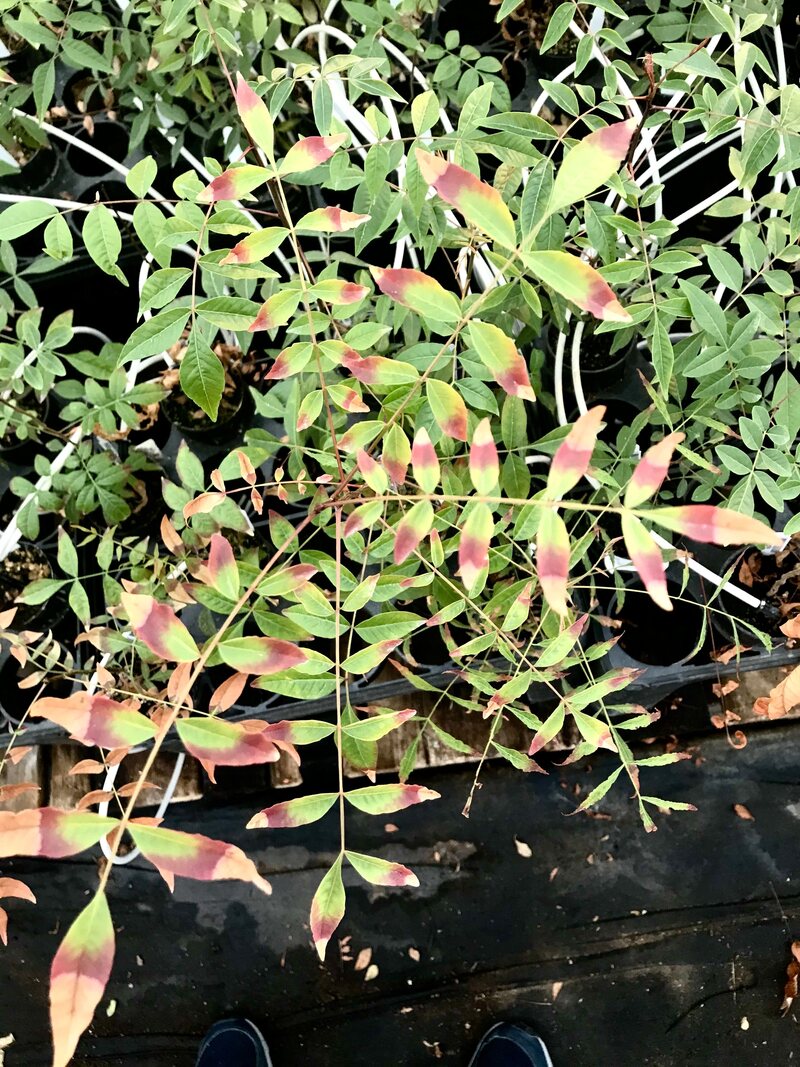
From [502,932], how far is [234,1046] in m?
0.65

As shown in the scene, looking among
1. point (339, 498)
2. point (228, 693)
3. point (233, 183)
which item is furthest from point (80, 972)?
point (233, 183)

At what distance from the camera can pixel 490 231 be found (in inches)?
15.7

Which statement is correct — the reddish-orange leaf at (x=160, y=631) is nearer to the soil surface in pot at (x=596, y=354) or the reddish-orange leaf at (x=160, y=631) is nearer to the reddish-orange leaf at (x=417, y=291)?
the reddish-orange leaf at (x=417, y=291)

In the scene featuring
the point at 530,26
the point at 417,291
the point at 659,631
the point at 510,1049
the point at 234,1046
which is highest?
the point at 530,26

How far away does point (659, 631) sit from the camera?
1286mm

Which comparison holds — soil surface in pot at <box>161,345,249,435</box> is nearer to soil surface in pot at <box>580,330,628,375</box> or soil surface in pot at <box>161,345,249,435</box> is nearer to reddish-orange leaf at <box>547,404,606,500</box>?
soil surface in pot at <box>580,330,628,375</box>

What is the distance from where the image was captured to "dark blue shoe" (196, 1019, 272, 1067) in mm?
1522

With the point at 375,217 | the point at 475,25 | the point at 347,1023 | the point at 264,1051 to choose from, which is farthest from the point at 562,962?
the point at 475,25

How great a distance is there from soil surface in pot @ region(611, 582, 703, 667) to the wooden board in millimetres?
413

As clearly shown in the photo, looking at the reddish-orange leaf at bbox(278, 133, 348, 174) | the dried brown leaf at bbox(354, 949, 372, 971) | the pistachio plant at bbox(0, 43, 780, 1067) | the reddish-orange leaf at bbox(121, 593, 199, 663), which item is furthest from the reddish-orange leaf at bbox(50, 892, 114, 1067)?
the dried brown leaf at bbox(354, 949, 372, 971)

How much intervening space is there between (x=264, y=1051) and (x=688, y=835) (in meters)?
1.08

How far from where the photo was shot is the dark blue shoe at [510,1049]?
1510mm

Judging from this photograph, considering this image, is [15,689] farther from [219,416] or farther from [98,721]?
[98,721]

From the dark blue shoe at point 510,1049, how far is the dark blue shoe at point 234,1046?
19.0 inches
